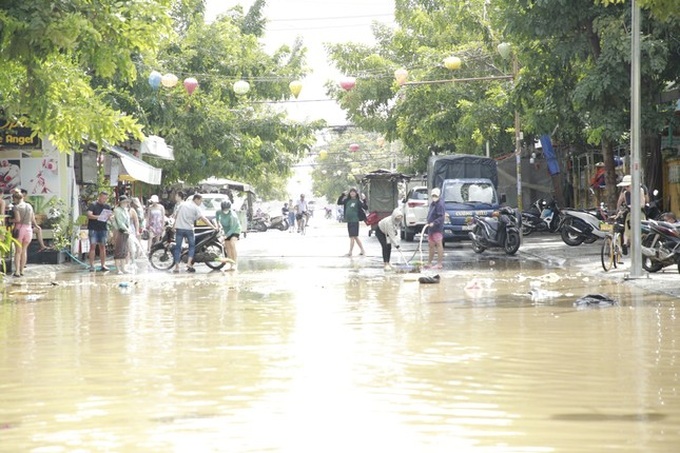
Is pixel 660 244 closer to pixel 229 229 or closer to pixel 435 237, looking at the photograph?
pixel 435 237

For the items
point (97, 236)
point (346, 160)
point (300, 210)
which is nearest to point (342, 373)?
point (97, 236)

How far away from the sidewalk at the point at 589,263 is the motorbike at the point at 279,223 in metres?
34.6

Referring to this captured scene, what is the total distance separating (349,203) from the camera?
2916 centimetres

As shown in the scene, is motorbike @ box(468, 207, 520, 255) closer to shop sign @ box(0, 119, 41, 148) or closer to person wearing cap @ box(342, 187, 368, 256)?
person wearing cap @ box(342, 187, 368, 256)

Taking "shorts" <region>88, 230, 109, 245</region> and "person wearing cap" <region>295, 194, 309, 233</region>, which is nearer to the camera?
"shorts" <region>88, 230, 109, 245</region>

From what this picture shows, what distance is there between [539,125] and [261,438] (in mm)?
24511

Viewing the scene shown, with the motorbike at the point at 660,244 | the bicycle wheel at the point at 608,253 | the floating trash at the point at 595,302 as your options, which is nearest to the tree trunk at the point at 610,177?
the bicycle wheel at the point at 608,253

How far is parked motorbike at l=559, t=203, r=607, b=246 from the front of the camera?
27.7 meters

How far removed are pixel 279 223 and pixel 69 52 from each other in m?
55.7

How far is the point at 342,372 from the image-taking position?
869 cm

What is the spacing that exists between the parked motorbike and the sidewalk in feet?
0.78

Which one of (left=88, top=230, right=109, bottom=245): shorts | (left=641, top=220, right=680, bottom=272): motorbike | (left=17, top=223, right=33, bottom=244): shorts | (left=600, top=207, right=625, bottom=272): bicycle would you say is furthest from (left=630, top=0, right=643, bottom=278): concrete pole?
(left=88, top=230, right=109, bottom=245): shorts

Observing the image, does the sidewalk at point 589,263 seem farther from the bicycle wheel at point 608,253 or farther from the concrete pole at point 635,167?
the concrete pole at point 635,167

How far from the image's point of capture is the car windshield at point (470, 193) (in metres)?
33.8
